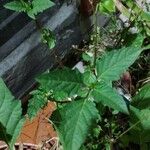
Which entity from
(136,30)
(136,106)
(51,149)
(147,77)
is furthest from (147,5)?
(51,149)

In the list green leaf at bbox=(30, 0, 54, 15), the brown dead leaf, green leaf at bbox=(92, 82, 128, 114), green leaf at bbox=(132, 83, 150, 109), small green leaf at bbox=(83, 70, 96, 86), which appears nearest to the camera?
green leaf at bbox=(92, 82, 128, 114)

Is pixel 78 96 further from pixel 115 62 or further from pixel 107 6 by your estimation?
pixel 107 6

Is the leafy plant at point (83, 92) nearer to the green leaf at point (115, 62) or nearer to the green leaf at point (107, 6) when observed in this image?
the green leaf at point (115, 62)

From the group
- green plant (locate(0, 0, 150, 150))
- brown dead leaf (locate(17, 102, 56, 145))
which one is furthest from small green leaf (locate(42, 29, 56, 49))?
brown dead leaf (locate(17, 102, 56, 145))

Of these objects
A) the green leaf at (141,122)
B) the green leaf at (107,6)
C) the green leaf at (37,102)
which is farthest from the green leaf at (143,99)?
the green leaf at (107,6)

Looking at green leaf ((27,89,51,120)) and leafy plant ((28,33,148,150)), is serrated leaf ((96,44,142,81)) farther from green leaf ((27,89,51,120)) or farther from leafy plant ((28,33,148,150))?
green leaf ((27,89,51,120))

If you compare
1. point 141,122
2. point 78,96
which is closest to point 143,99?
point 141,122

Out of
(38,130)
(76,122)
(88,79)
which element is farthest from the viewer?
(38,130)
